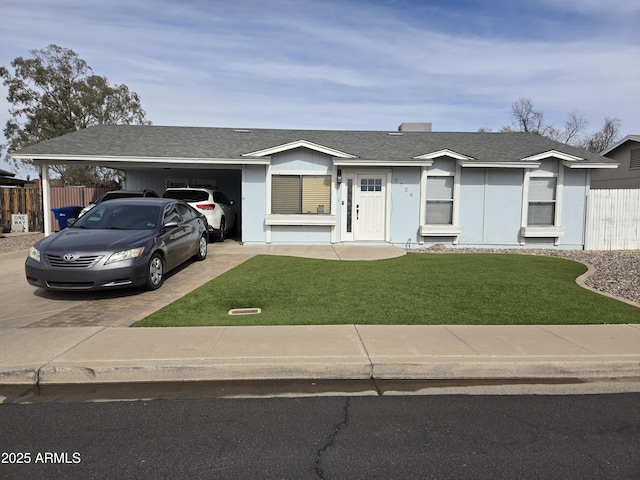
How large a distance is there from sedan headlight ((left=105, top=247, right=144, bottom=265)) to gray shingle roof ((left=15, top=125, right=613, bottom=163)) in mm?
6873

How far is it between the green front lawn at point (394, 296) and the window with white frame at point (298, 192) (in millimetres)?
3428

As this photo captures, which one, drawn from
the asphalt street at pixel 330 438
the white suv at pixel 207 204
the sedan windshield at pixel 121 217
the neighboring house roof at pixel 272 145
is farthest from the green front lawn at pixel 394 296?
the neighboring house roof at pixel 272 145

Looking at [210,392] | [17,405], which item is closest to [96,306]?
[17,405]

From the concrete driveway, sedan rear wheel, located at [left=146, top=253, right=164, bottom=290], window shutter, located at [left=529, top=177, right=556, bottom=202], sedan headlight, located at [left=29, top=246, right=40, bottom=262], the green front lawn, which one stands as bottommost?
the concrete driveway

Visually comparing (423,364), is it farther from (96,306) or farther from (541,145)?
(541,145)

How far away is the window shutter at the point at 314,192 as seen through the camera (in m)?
13.6

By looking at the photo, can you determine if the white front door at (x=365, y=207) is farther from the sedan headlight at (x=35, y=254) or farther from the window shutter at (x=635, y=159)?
the window shutter at (x=635, y=159)

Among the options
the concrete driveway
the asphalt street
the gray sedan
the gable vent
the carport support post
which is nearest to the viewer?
the asphalt street

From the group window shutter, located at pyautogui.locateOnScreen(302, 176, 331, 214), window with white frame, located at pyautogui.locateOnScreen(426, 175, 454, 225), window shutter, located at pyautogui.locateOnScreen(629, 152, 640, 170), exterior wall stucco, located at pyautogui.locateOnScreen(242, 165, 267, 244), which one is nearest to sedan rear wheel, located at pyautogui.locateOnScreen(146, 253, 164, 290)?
exterior wall stucco, located at pyautogui.locateOnScreen(242, 165, 267, 244)

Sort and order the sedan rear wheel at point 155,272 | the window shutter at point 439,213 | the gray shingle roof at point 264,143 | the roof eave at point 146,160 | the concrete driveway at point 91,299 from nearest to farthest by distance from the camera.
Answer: the concrete driveway at point 91,299
the sedan rear wheel at point 155,272
the roof eave at point 146,160
the gray shingle roof at point 264,143
the window shutter at point 439,213

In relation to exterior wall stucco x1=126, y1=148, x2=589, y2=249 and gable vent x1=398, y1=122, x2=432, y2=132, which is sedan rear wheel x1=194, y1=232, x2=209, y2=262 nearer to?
exterior wall stucco x1=126, y1=148, x2=589, y2=249

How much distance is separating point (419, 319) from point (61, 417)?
14.5ft

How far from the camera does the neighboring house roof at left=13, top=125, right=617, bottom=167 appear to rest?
13398 mm

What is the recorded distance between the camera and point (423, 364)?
458 centimetres
